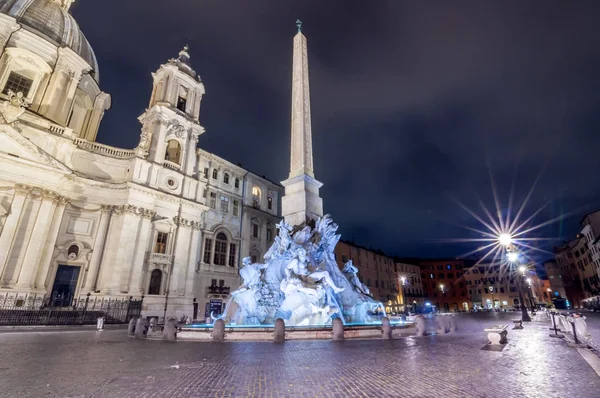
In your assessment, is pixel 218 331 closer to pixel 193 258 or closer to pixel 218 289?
pixel 193 258

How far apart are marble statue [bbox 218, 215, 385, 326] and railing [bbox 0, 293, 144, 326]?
40.9 feet

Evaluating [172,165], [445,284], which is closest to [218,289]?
[172,165]

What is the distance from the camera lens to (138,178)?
1149 inches

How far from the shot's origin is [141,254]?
89.2 ft

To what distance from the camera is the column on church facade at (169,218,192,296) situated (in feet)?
95.2

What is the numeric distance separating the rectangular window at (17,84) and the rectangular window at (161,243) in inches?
817

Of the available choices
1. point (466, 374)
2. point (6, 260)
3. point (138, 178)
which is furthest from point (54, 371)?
point (138, 178)

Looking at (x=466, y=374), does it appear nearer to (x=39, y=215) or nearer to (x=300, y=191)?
(x=300, y=191)

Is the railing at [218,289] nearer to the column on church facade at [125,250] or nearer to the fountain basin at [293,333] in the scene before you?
the column on church facade at [125,250]

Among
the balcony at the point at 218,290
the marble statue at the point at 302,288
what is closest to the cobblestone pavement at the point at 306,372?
the marble statue at the point at 302,288

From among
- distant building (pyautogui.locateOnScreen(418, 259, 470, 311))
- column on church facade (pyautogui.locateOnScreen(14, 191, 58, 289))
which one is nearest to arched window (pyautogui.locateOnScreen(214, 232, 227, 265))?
column on church facade (pyautogui.locateOnScreen(14, 191, 58, 289))

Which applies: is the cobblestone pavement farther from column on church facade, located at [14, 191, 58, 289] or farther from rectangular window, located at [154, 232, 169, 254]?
rectangular window, located at [154, 232, 169, 254]

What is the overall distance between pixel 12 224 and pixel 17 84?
17.5m

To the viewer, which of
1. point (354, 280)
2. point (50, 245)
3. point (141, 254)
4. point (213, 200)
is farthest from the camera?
point (213, 200)
